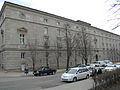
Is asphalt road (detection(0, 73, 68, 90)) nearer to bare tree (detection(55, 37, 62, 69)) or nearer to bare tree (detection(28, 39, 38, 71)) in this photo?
bare tree (detection(28, 39, 38, 71))

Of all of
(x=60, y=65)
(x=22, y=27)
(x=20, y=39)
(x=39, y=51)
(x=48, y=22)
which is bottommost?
(x=60, y=65)

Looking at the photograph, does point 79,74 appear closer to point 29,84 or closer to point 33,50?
point 29,84

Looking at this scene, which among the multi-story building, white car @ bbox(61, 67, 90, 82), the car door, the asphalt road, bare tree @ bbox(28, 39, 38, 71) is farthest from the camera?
bare tree @ bbox(28, 39, 38, 71)

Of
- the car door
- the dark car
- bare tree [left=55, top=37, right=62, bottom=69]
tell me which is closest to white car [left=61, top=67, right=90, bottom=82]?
the car door

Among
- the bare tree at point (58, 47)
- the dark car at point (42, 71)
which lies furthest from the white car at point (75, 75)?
the bare tree at point (58, 47)

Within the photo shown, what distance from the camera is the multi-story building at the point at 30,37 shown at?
108 feet

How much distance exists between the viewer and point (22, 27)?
3544 centimetres

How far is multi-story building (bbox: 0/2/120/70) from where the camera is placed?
32.8 meters

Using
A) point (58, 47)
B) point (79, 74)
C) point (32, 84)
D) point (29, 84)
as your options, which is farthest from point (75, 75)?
point (58, 47)

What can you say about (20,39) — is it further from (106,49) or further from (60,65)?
(106,49)

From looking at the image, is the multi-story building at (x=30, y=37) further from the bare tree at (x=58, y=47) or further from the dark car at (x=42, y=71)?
the dark car at (x=42, y=71)

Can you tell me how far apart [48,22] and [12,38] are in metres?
13.5


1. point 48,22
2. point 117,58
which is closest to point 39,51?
point 48,22

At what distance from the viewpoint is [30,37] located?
37156mm
